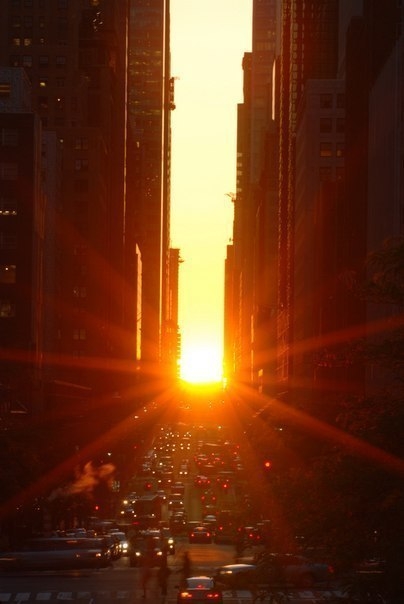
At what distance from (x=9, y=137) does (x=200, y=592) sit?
263ft

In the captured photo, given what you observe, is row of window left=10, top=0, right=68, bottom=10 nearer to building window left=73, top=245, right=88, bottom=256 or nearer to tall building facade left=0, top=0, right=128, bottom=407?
tall building facade left=0, top=0, right=128, bottom=407

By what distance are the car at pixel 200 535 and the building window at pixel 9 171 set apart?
4087 centimetres

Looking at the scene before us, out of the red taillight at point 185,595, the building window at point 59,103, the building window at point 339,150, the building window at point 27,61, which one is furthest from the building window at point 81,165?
the red taillight at point 185,595

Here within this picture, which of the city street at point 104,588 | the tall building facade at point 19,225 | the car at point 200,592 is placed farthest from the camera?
the tall building facade at point 19,225

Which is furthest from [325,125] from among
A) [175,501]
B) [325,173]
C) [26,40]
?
[175,501]

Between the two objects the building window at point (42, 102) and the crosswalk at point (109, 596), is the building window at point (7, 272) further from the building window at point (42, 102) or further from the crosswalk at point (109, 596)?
the building window at point (42, 102)

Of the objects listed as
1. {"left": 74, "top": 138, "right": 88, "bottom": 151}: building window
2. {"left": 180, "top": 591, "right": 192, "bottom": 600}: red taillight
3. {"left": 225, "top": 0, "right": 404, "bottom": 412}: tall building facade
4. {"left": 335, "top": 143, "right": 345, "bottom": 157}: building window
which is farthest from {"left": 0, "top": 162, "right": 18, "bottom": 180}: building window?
{"left": 335, "top": 143, "right": 345, "bottom": 157}: building window

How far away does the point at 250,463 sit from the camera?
414ft

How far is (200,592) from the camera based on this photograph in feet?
→ 145

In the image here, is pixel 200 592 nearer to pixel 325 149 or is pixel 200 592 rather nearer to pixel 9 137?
pixel 9 137

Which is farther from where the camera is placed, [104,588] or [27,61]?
[27,61]

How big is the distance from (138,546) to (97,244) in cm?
11808

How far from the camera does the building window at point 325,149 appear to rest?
632 ft

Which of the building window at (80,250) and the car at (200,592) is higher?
the building window at (80,250)
